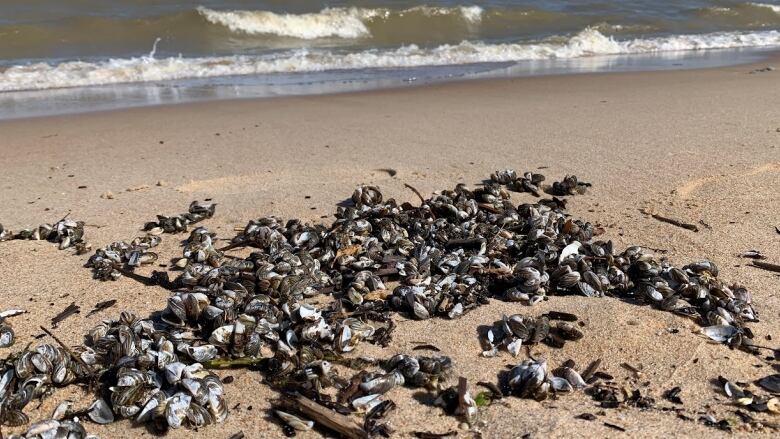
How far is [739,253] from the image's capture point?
3.96m

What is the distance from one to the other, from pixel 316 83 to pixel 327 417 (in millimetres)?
8860

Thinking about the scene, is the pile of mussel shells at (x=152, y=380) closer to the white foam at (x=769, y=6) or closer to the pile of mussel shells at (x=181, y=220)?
the pile of mussel shells at (x=181, y=220)

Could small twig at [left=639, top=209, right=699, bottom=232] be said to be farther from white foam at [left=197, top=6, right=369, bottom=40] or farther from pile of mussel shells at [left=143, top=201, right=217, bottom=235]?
white foam at [left=197, top=6, right=369, bottom=40]

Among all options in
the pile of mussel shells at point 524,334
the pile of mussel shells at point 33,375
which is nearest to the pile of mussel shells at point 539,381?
the pile of mussel shells at point 524,334

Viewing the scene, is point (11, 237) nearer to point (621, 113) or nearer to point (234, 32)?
point (621, 113)

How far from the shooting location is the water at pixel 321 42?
11.0 metres

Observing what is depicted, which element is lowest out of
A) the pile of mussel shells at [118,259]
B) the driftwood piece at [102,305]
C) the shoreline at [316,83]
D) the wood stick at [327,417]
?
the wood stick at [327,417]

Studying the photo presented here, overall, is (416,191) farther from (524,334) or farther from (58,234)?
(58,234)

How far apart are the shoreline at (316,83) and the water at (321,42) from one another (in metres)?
0.04

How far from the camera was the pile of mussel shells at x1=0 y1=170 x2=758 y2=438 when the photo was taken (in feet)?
8.98

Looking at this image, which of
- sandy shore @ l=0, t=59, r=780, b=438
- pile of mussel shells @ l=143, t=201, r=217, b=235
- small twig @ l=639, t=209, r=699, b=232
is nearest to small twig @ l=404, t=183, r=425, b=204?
sandy shore @ l=0, t=59, r=780, b=438

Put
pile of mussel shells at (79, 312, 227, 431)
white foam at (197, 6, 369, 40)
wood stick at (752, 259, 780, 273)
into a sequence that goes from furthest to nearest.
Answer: white foam at (197, 6, 369, 40)
wood stick at (752, 259, 780, 273)
pile of mussel shells at (79, 312, 227, 431)

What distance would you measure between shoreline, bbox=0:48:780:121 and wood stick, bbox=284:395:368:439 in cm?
713

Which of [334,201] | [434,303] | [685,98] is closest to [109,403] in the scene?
[434,303]
